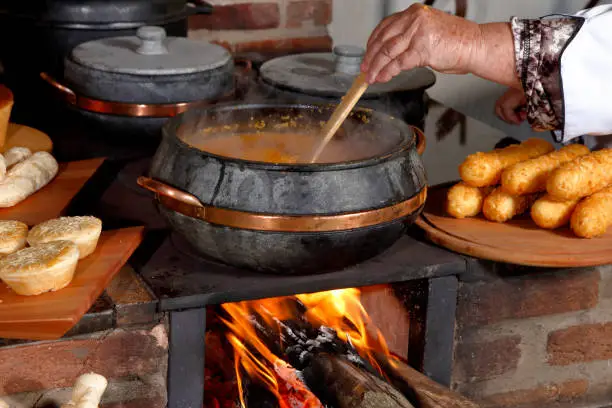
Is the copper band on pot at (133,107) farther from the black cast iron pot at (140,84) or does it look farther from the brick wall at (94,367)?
the brick wall at (94,367)

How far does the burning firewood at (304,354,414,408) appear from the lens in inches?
74.8

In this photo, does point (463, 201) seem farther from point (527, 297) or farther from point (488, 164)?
point (527, 297)

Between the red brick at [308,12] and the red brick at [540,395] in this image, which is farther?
the red brick at [308,12]

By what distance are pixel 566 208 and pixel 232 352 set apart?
0.91m

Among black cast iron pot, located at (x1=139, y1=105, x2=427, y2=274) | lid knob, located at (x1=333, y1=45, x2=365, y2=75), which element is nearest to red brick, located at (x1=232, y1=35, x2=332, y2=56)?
lid knob, located at (x1=333, y1=45, x2=365, y2=75)

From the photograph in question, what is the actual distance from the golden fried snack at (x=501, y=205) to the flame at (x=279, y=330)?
1.23ft

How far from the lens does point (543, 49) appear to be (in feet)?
6.90

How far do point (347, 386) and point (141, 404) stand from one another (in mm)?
444

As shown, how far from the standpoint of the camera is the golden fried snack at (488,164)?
2.14 metres

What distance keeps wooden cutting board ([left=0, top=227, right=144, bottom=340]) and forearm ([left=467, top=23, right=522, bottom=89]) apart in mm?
911

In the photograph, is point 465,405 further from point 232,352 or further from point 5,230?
point 5,230

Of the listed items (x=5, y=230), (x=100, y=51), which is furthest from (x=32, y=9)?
(x=5, y=230)

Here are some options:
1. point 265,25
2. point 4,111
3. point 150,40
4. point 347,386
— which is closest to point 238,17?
point 265,25

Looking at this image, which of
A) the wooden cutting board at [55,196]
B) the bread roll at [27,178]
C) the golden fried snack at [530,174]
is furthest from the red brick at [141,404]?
the golden fried snack at [530,174]
